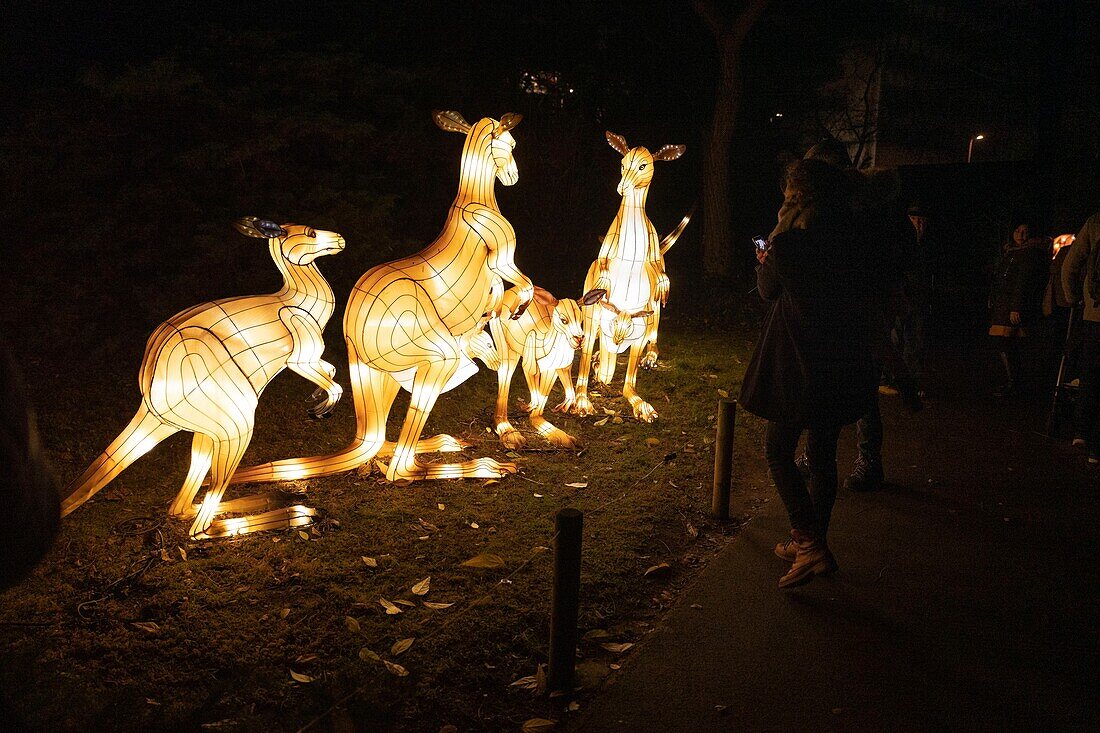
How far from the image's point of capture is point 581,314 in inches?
265

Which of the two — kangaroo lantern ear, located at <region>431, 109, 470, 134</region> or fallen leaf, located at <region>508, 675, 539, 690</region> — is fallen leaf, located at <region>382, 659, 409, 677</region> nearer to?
fallen leaf, located at <region>508, 675, 539, 690</region>

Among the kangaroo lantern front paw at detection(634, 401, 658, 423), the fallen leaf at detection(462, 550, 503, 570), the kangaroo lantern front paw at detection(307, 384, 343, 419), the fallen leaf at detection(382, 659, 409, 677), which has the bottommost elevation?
the fallen leaf at detection(382, 659, 409, 677)

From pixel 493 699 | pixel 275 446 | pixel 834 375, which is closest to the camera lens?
pixel 493 699

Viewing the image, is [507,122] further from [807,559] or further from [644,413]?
[807,559]

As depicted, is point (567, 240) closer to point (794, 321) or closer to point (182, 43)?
point (182, 43)

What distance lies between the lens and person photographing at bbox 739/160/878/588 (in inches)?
140

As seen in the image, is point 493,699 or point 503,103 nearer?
point 493,699

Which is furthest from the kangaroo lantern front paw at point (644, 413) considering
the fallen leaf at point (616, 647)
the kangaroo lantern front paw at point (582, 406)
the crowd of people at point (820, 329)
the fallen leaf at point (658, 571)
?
the fallen leaf at point (616, 647)

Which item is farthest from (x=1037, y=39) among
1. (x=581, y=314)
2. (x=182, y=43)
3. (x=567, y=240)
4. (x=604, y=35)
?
(x=182, y=43)

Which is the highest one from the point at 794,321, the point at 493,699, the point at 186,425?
the point at 794,321

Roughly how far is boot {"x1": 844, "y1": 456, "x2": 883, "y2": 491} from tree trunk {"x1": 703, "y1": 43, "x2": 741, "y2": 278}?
28.3 feet

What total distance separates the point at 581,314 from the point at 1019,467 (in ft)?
12.6

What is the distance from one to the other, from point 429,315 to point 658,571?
2137 mm

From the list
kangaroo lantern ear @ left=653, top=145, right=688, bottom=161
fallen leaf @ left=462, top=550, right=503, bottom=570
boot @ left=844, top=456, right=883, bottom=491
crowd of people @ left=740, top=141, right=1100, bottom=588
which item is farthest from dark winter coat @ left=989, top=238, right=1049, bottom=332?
fallen leaf @ left=462, top=550, right=503, bottom=570
